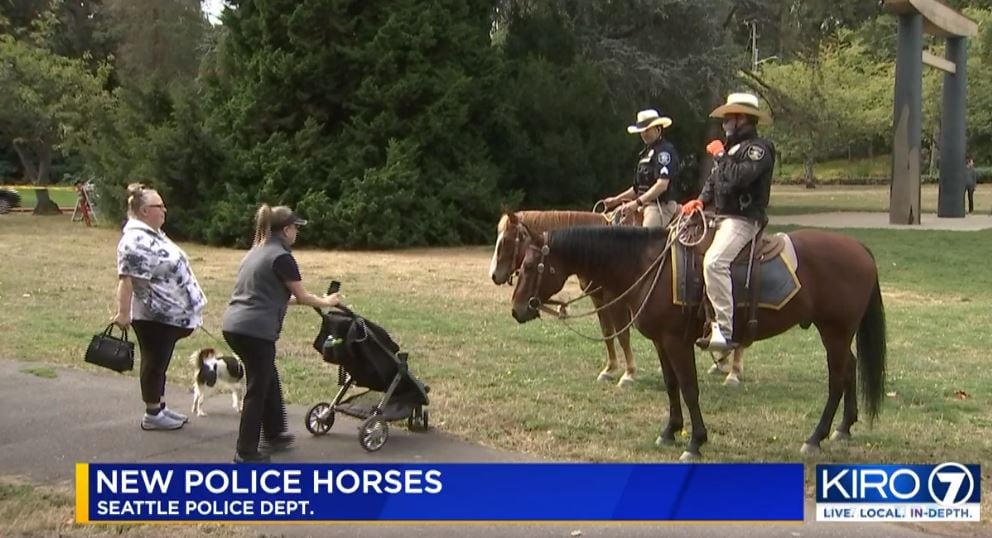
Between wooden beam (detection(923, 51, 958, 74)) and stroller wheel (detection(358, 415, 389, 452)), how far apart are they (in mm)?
26383

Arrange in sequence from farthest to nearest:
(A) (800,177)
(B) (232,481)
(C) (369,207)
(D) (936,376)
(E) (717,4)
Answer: (A) (800,177)
(E) (717,4)
(C) (369,207)
(D) (936,376)
(B) (232,481)

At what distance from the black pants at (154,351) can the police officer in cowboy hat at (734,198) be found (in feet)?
12.6

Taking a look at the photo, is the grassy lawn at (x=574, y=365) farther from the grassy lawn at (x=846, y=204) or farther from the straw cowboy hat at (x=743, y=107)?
the grassy lawn at (x=846, y=204)

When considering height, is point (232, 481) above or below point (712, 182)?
below

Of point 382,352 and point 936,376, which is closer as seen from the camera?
point 382,352

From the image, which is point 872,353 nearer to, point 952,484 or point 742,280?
point 742,280

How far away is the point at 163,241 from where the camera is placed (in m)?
7.22

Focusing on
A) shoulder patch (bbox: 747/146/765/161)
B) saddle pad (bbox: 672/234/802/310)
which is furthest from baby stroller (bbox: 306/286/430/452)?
shoulder patch (bbox: 747/146/765/161)

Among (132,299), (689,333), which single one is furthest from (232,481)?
(689,333)

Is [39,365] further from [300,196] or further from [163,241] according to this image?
[300,196]

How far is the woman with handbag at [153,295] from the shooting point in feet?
23.0

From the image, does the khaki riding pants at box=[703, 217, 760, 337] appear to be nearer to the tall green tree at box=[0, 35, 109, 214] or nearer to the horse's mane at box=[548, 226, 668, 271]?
the horse's mane at box=[548, 226, 668, 271]

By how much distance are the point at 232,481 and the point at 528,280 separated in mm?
2660

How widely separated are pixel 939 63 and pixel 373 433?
27.4 m
